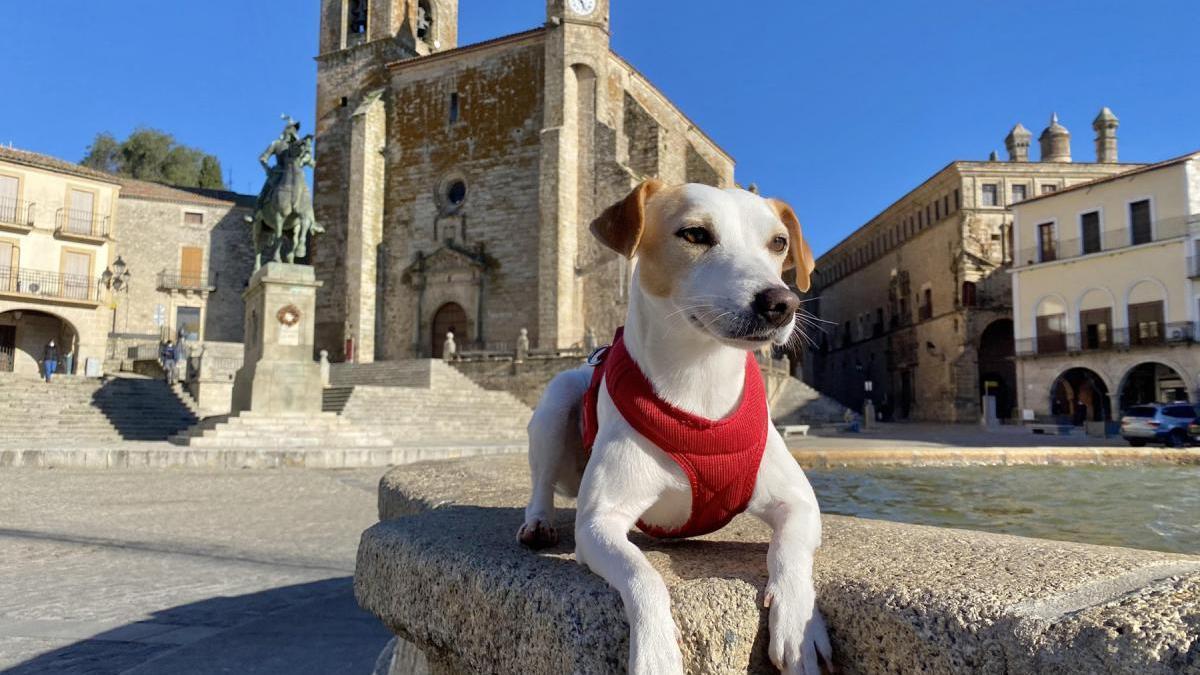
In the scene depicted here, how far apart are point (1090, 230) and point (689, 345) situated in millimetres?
34048

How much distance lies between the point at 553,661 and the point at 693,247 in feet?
2.81

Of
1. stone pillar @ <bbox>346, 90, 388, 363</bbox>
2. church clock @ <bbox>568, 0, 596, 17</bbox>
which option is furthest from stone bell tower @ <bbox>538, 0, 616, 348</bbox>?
stone pillar @ <bbox>346, 90, 388, 363</bbox>

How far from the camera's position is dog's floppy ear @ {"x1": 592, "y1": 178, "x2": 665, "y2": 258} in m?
1.69

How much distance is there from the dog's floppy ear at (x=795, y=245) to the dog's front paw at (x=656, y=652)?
3.09 feet

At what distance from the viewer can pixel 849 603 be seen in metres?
1.29

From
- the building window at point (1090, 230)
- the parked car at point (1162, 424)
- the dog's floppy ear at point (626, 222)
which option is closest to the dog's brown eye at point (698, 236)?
the dog's floppy ear at point (626, 222)

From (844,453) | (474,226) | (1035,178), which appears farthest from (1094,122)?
(844,453)

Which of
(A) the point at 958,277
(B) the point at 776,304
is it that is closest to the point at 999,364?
(A) the point at 958,277

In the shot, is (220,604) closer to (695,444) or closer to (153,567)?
(153,567)

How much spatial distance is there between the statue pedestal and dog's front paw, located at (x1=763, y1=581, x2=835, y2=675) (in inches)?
595

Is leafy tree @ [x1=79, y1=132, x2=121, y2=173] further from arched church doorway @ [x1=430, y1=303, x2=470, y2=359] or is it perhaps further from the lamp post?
arched church doorway @ [x1=430, y1=303, x2=470, y2=359]

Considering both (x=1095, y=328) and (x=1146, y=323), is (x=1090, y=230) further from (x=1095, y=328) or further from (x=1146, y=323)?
(x=1146, y=323)

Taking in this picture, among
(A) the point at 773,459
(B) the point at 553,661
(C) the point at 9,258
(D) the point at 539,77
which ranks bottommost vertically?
(B) the point at 553,661

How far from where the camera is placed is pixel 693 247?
64.0 inches
